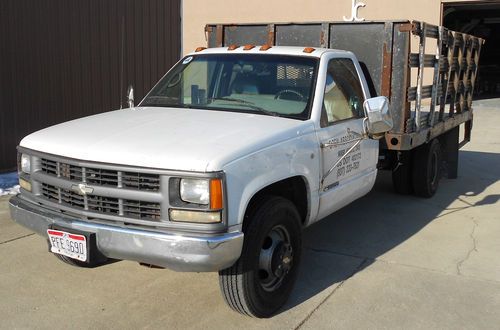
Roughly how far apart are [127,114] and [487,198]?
5.25m

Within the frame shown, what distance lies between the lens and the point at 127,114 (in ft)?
14.9

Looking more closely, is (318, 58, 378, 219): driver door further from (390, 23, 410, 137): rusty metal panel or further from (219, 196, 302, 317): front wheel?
(390, 23, 410, 137): rusty metal panel

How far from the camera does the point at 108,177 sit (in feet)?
11.4

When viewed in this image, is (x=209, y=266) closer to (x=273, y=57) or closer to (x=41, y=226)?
(x=41, y=226)

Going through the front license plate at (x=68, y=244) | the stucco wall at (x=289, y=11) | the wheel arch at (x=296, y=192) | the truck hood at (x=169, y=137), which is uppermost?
the stucco wall at (x=289, y=11)

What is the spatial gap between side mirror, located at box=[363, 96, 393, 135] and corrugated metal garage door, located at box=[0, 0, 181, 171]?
15.6ft

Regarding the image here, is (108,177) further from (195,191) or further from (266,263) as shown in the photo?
(266,263)

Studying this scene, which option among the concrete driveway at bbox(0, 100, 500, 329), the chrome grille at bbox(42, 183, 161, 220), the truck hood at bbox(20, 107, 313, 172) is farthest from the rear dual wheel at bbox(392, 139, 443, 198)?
the chrome grille at bbox(42, 183, 161, 220)

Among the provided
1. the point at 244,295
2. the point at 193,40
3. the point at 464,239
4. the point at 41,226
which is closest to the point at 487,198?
the point at 464,239

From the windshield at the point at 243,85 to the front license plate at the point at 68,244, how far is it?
1.60m

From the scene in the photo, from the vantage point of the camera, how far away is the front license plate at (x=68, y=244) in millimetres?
3477

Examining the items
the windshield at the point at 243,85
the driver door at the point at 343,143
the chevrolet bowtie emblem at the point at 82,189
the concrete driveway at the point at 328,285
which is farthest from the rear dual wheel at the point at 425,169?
the chevrolet bowtie emblem at the point at 82,189

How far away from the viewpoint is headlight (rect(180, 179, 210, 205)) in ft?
10.7

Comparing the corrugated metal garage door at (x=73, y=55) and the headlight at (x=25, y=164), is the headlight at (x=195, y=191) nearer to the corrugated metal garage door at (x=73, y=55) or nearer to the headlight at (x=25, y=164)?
the headlight at (x=25, y=164)
